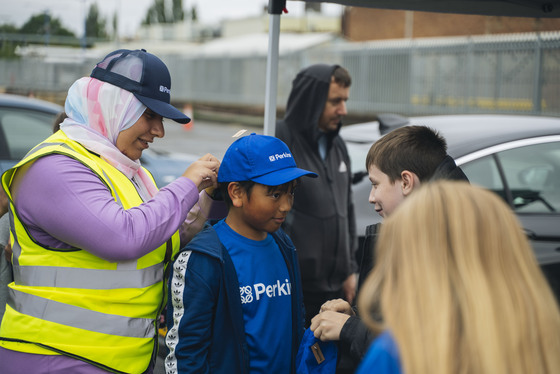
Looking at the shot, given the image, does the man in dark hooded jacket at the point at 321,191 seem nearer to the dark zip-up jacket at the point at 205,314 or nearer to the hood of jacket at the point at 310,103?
the hood of jacket at the point at 310,103

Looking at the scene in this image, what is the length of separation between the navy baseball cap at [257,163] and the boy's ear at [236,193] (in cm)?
4

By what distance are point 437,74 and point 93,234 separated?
791 inches

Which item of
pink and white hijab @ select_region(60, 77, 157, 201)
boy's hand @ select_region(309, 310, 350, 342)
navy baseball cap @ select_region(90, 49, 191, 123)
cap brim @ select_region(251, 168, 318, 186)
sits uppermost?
navy baseball cap @ select_region(90, 49, 191, 123)

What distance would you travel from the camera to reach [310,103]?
3.74 m

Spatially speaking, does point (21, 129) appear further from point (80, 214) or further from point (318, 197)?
point (80, 214)

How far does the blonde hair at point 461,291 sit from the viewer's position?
1.16m

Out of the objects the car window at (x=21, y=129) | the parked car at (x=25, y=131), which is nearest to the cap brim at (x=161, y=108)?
the parked car at (x=25, y=131)

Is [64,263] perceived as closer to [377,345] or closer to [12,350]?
[12,350]

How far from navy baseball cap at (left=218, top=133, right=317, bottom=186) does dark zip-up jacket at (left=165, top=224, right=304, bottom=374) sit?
260 millimetres

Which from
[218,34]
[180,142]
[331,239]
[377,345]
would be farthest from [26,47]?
[218,34]

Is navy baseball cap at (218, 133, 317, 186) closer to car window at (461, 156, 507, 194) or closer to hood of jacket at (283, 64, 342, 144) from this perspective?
hood of jacket at (283, 64, 342, 144)

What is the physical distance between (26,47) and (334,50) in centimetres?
1327

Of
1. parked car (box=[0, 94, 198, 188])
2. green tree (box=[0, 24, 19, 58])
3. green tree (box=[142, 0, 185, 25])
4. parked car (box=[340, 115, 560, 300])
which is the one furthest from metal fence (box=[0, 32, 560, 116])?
green tree (box=[142, 0, 185, 25])

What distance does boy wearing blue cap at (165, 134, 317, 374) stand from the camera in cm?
208
